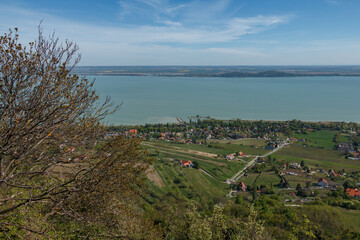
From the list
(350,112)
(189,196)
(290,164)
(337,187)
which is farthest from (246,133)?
A: (350,112)

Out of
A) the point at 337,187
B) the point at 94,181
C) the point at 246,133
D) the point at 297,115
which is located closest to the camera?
the point at 94,181

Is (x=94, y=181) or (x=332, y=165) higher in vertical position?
(x=94, y=181)

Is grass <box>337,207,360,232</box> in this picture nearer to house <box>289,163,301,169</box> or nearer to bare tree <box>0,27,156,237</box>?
house <box>289,163,301,169</box>

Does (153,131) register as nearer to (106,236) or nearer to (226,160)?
(226,160)

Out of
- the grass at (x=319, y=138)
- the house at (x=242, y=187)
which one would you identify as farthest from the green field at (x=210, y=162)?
→ the grass at (x=319, y=138)

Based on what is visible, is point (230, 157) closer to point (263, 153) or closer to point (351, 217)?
point (263, 153)

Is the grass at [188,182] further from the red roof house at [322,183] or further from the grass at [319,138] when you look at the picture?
the grass at [319,138]
